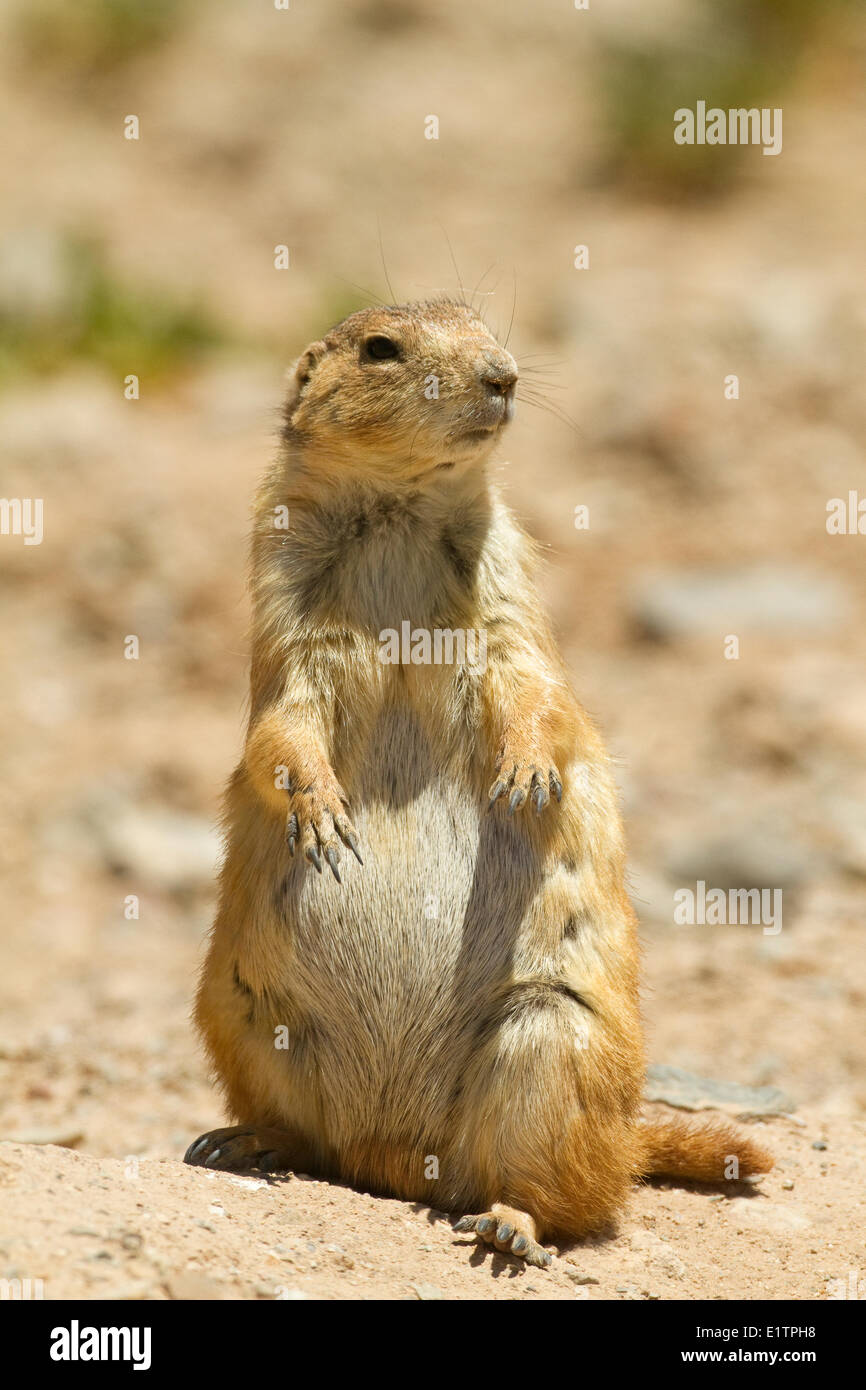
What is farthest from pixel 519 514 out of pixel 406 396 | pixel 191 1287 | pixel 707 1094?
pixel 191 1287

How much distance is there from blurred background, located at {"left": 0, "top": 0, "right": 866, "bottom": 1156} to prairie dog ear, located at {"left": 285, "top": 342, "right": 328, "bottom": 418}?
810 millimetres

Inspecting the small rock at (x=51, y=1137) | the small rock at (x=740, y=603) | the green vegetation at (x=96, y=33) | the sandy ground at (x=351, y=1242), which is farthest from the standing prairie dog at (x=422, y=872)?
the green vegetation at (x=96, y=33)

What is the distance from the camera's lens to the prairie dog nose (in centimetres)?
564

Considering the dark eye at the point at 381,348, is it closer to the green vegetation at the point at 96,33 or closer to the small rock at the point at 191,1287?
the small rock at the point at 191,1287

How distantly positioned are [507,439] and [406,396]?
9190mm

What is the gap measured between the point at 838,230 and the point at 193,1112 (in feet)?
46.4

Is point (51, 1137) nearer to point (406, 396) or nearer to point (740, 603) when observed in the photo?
point (406, 396)

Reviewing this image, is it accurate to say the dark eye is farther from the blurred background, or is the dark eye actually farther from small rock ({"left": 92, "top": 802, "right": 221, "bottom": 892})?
small rock ({"left": 92, "top": 802, "right": 221, "bottom": 892})

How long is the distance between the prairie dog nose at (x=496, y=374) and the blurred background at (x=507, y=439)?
614mm

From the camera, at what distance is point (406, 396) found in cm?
571

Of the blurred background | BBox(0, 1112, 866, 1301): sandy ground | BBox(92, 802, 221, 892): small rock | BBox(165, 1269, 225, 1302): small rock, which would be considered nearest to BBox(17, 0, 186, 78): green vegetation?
the blurred background

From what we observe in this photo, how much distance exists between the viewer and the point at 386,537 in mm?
5848

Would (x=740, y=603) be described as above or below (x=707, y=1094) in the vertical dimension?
above

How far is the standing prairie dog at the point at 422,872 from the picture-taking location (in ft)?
17.9
